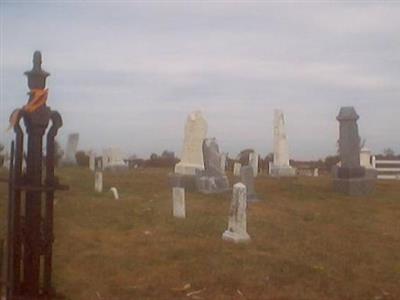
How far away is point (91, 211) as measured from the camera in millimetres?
12305

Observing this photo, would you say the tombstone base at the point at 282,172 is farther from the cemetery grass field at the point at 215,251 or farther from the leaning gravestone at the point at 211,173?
the cemetery grass field at the point at 215,251

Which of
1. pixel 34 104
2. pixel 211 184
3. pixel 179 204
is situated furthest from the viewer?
pixel 211 184

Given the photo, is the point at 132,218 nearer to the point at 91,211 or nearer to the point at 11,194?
the point at 91,211

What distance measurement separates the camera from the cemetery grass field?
25.4ft

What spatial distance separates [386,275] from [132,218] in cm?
524

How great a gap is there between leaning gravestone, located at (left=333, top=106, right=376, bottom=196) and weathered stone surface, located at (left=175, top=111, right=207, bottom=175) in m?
4.38

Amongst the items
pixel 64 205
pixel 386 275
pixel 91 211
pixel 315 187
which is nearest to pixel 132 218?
pixel 91 211

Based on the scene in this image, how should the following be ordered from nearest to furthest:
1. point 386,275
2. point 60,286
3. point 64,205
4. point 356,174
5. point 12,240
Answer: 1. point 12,240
2. point 60,286
3. point 386,275
4. point 64,205
5. point 356,174

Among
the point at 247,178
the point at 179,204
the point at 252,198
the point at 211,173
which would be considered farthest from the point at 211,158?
the point at 179,204

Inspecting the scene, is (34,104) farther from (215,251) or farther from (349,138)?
(349,138)

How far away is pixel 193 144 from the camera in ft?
61.5

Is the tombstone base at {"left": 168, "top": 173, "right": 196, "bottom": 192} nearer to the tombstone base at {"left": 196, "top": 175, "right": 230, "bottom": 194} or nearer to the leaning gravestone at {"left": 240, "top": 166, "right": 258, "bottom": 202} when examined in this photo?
the tombstone base at {"left": 196, "top": 175, "right": 230, "bottom": 194}

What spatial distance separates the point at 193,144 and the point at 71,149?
1154 cm

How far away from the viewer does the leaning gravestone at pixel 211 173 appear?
17.2 meters
